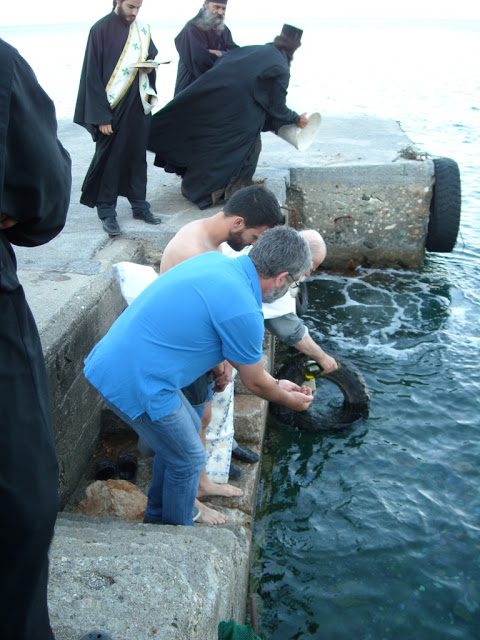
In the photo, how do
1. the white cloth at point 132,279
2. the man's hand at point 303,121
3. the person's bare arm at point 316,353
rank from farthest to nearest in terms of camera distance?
the man's hand at point 303,121 < the person's bare arm at point 316,353 < the white cloth at point 132,279

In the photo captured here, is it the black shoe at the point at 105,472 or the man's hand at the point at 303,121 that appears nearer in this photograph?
the black shoe at the point at 105,472

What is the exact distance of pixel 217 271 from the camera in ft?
9.27

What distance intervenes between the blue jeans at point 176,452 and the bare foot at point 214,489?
513 millimetres

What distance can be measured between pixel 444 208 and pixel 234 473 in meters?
5.76

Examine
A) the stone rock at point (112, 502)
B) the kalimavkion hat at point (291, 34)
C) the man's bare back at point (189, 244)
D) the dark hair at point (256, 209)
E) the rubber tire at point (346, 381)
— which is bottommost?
the rubber tire at point (346, 381)

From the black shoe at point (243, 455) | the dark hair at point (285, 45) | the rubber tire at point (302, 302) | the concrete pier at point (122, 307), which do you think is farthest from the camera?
the dark hair at point (285, 45)

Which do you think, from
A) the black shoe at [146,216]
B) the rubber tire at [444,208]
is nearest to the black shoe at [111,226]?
the black shoe at [146,216]

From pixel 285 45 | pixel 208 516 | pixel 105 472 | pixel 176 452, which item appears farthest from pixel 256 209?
pixel 285 45

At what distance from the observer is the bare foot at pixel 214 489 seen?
385 cm

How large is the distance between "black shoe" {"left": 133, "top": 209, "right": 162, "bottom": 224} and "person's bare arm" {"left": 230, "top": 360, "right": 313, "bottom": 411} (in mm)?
2806

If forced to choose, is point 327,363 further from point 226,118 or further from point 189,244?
point 226,118

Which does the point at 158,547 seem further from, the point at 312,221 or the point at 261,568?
the point at 312,221

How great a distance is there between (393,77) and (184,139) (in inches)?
1117

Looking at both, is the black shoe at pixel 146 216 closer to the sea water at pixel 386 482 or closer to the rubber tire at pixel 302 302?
the rubber tire at pixel 302 302
